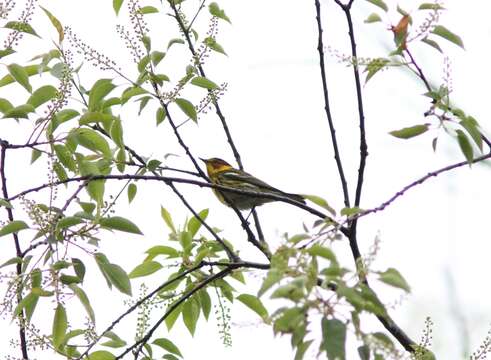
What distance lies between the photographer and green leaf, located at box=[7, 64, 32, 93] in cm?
372

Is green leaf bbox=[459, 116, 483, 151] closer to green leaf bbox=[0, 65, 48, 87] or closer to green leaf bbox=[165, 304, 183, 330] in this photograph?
green leaf bbox=[165, 304, 183, 330]

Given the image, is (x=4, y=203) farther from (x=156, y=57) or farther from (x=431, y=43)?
(x=431, y=43)

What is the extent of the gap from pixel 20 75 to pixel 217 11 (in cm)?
116

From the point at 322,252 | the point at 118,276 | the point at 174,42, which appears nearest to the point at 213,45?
the point at 174,42

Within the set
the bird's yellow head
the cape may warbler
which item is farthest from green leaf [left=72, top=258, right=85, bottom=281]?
the bird's yellow head

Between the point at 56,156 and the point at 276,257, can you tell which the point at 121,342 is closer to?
the point at 56,156

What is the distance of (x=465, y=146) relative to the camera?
117 inches

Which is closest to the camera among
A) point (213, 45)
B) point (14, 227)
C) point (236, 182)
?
point (14, 227)

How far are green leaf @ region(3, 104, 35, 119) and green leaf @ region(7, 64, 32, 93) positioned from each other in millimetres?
200

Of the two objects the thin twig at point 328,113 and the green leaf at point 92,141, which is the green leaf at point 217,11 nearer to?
the thin twig at point 328,113

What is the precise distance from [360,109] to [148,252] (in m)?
1.24

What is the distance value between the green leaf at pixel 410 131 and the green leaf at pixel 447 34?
0.60 m

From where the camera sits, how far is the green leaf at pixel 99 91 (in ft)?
12.7

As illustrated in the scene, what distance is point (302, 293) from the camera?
2311 millimetres
